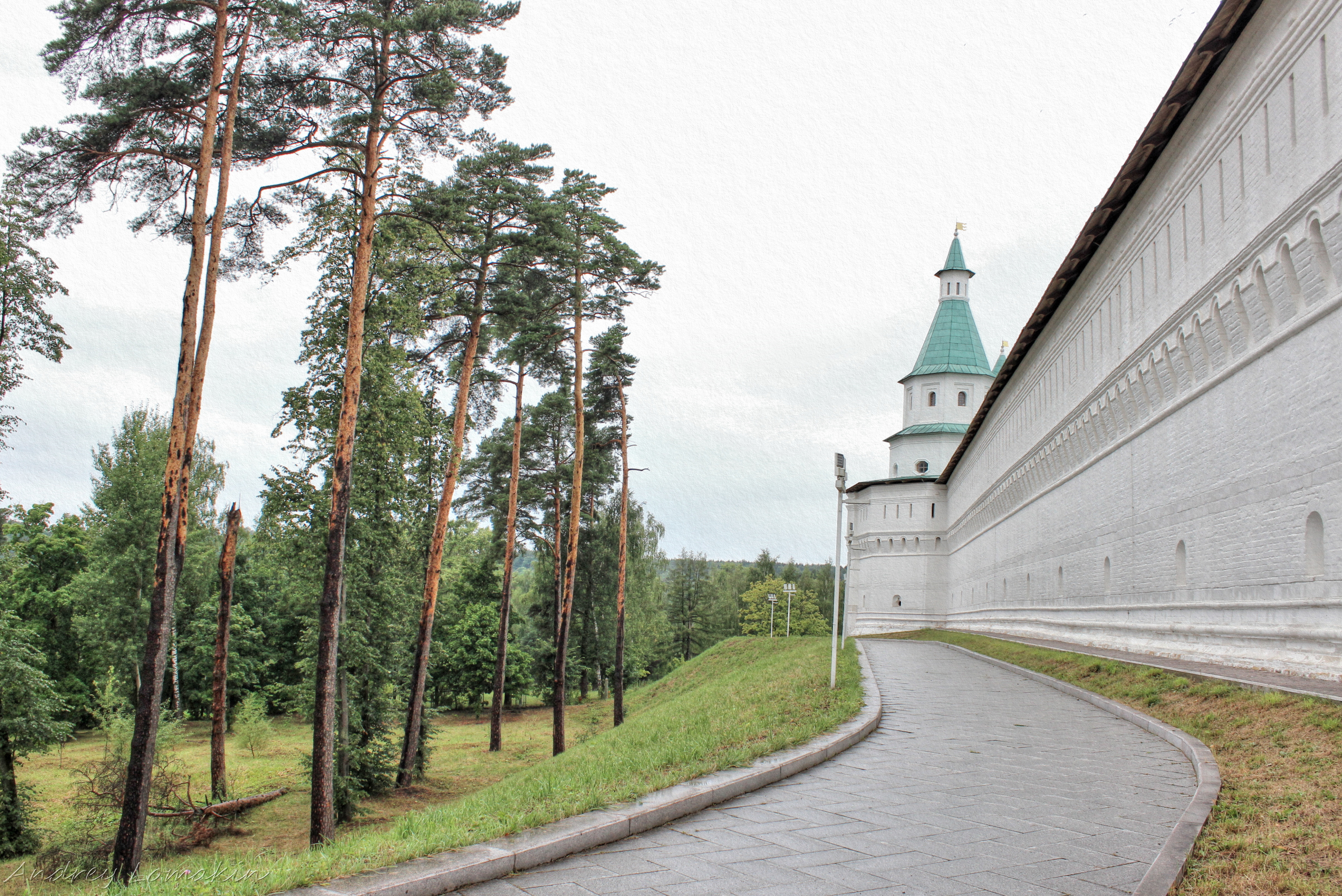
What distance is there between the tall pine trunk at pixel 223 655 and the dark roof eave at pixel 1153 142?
1910 cm

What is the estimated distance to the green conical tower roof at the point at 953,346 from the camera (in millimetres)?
55031

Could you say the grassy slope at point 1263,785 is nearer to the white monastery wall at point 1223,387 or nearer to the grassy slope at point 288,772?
the white monastery wall at point 1223,387

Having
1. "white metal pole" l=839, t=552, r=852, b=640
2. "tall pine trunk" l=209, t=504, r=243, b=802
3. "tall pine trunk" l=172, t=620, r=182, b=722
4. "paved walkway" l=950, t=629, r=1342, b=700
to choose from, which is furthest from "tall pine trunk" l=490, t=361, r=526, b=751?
"paved walkway" l=950, t=629, r=1342, b=700

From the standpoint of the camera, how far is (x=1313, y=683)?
29.3 feet

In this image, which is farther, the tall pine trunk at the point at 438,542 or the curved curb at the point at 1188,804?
the tall pine trunk at the point at 438,542

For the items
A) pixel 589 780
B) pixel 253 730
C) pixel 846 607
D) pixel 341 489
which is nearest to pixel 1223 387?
pixel 589 780

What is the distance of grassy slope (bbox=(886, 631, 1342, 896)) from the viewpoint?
4.05 m

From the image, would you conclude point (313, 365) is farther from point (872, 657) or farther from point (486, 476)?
point (486, 476)

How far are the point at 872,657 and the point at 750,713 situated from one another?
12.0 meters

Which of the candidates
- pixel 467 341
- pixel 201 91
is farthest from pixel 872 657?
pixel 201 91

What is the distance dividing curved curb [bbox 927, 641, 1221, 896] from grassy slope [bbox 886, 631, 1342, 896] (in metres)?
0.05

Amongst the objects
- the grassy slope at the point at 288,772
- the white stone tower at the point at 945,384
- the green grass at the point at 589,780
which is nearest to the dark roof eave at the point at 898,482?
the white stone tower at the point at 945,384

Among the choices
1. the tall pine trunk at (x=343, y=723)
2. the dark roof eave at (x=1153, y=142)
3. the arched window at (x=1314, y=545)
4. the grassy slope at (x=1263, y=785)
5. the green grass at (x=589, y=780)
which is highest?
the dark roof eave at (x=1153, y=142)

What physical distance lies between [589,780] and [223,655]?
16.6m
